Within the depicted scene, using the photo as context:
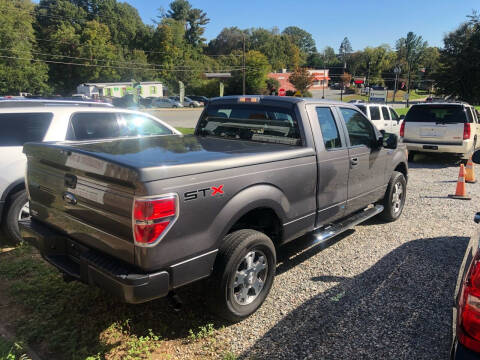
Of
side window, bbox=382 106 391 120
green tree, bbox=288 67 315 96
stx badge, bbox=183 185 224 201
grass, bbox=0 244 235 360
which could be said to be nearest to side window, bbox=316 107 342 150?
stx badge, bbox=183 185 224 201

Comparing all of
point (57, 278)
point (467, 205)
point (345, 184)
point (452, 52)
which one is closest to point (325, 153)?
point (345, 184)

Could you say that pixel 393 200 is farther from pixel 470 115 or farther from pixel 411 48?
pixel 411 48

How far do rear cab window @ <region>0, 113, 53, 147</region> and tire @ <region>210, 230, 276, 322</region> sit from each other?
319 centimetres

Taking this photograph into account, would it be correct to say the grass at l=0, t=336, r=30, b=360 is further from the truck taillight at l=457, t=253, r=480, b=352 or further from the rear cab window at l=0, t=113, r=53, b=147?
the truck taillight at l=457, t=253, r=480, b=352

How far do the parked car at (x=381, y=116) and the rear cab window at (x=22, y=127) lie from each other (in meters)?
11.2

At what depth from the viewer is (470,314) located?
72.7 inches

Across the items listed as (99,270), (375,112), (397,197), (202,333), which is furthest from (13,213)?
(375,112)

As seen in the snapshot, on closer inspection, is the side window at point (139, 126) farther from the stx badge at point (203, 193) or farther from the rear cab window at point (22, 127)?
A: the stx badge at point (203, 193)

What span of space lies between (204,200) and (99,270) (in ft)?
2.90

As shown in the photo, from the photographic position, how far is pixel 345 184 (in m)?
4.42

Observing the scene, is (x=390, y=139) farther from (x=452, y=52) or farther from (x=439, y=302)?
(x=452, y=52)

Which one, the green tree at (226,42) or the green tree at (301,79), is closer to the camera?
the green tree at (301,79)

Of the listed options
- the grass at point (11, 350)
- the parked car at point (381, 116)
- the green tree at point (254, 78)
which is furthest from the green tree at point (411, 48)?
the grass at point (11, 350)

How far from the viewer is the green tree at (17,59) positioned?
5175cm
